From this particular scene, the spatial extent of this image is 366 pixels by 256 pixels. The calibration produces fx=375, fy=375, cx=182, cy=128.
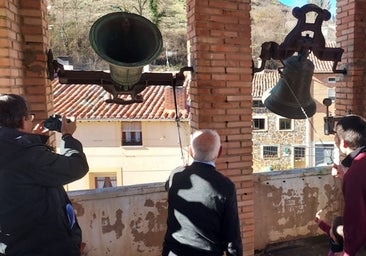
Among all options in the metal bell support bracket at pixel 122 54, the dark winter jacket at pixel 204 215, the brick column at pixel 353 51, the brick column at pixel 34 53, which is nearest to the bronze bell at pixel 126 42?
the metal bell support bracket at pixel 122 54

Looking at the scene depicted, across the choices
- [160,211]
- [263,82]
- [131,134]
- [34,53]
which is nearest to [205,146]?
[34,53]

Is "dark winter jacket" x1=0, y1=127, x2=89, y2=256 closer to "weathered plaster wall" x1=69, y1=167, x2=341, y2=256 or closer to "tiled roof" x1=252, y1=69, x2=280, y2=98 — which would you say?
"weathered plaster wall" x1=69, y1=167, x2=341, y2=256

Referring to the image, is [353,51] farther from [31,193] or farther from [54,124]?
[31,193]

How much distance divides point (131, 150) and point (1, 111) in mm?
13276

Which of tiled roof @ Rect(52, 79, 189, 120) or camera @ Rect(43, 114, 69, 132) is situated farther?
tiled roof @ Rect(52, 79, 189, 120)

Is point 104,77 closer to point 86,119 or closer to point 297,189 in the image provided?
point 297,189

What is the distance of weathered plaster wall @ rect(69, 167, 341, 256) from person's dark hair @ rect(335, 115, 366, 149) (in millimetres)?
1888

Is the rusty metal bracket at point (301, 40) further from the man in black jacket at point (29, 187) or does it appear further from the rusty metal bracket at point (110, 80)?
the man in black jacket at point (29, 187)

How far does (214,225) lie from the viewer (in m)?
2.29

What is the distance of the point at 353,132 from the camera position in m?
2.58

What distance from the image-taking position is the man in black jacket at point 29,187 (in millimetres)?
2012

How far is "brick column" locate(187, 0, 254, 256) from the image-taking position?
12.1 feet

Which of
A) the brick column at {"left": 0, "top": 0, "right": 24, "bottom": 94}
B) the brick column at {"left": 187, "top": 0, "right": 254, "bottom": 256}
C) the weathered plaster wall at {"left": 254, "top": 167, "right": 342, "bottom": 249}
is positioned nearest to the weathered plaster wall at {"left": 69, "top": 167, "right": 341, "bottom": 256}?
the weathered plaster wall at {"left": 254, "top": 167, "right": 342, "bottom": 249}

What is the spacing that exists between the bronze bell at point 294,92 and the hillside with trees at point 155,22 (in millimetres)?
17322
